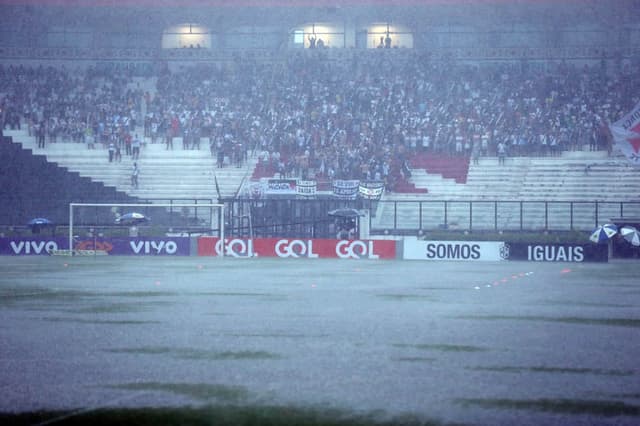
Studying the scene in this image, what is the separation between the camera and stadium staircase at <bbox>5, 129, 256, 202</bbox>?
4925cm

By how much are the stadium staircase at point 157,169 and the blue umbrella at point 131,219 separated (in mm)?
3523

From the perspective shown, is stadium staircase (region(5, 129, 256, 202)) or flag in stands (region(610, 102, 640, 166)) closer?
flag in stands (region(610, 102, 640, 166))

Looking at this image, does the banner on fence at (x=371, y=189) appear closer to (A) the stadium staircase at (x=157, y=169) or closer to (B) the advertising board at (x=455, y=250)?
(B) the advertising board at (x=455, y=250)

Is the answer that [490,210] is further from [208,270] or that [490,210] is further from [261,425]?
[261,425]

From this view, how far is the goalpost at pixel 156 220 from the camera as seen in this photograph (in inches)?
1713

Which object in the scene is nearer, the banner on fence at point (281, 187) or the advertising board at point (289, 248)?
the advertising board at point (289, 248)

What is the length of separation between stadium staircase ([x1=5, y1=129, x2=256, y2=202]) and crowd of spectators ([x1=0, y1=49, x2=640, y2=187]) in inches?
28.8

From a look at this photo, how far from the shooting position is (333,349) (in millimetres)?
10664

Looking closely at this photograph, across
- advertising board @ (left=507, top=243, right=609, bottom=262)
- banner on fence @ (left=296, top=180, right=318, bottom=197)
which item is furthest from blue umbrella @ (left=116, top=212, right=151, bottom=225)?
advertising board @ (left=507, top=243, right=609, bottom=262)

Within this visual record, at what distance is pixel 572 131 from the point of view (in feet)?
165

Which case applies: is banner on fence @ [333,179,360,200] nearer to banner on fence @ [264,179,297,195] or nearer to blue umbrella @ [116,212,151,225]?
banner on fence @ [264,179,297,195]

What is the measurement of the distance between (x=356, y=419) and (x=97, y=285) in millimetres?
16153

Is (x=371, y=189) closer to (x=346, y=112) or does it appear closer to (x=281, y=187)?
(x=281, y=187)

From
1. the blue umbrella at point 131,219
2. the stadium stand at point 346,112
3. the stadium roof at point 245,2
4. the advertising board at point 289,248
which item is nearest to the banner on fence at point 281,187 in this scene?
the stadium stand at point 346,112
